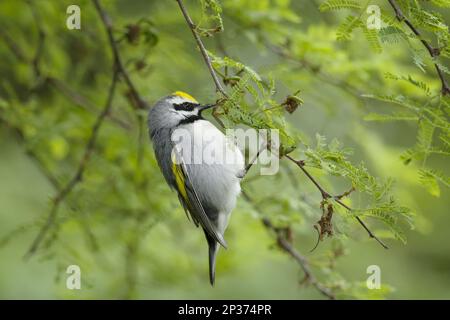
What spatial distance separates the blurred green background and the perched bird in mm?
384

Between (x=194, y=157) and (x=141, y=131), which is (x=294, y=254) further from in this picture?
(x=141, y=131)

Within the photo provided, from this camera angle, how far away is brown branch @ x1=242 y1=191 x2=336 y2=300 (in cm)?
390

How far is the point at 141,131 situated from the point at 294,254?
1.51 m

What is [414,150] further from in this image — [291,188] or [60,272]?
[60,272]

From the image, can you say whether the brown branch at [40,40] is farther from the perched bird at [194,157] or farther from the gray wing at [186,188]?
the gray wing at [186,188]

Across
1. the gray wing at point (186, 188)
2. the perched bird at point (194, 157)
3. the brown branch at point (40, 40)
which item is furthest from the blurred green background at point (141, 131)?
the gray wing at point (186, 188)

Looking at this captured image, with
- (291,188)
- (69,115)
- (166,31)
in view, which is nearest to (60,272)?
(69,115)

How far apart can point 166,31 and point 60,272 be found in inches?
84.5

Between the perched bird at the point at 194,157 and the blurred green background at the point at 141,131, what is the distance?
15.1 inches

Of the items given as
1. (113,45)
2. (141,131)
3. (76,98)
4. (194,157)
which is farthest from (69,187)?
(194,157)

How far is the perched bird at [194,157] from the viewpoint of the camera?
12.1 feet

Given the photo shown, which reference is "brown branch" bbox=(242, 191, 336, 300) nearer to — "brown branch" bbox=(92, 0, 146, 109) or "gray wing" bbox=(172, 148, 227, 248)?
"gray wing" bbox=(172, 148, 227, 248)

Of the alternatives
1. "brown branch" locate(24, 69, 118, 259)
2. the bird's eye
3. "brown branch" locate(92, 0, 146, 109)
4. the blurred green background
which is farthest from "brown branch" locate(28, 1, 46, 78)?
the bird's eye

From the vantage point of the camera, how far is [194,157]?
3.81 m
